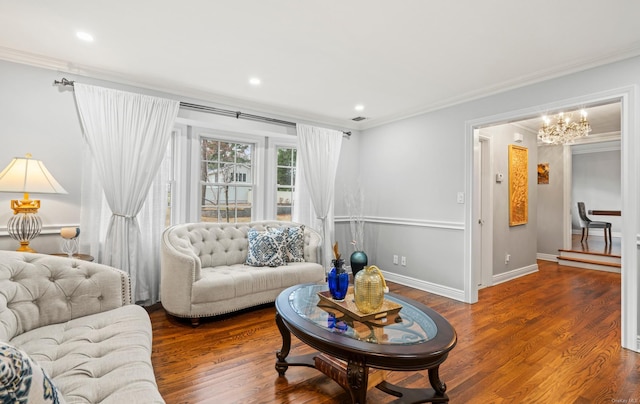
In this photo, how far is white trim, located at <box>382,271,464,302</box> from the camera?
3.85 metres

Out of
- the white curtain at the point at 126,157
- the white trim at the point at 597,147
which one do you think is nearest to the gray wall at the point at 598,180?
the white trim at the point at 597,147

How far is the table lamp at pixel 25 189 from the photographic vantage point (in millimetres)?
2436

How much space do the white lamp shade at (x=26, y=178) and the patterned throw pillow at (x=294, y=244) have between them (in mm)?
2121

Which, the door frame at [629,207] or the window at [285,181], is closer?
the door frame at [629,207]

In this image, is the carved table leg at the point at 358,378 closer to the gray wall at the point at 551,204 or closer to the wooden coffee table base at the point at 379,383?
the wooden coffee table base at the point at 379,383

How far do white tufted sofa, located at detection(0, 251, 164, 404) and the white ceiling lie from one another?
1.71 metres

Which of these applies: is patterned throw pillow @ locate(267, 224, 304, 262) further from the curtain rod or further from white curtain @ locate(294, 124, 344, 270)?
the curtain rod

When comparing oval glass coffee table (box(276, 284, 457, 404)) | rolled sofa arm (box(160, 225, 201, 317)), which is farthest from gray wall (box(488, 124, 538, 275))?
rolled sofa arm (box(160, 225, 201, 317))

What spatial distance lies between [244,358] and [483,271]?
3.41 m

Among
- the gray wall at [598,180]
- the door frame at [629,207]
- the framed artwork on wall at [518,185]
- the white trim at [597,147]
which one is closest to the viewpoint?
the door frame at [629,207]

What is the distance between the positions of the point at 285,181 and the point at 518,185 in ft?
11.8

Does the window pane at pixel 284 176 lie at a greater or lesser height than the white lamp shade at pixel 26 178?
greater

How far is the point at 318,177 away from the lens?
14.8 ft

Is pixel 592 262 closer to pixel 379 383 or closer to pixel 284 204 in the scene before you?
pixel 284 204
